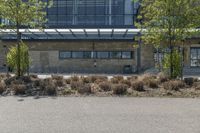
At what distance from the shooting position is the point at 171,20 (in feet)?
56.5

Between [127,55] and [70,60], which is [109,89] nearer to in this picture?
[127,55]

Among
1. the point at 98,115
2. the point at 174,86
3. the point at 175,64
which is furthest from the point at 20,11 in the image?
the point at 98,115

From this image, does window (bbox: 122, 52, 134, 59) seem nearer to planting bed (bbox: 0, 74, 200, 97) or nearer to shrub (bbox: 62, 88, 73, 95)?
planting bed (bbox: 0, 74, 200, 97)

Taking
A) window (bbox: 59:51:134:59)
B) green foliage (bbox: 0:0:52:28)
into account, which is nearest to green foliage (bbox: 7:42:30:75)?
green foliage (bbox: 0:0:52:28)

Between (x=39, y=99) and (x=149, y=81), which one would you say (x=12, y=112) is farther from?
(x=149, y=81)

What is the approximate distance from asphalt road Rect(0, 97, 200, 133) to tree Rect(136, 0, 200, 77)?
6.51m

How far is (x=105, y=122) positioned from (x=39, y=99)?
4620mm

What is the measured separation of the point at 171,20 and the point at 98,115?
33.1 feet

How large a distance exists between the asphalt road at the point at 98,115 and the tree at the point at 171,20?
6.51m

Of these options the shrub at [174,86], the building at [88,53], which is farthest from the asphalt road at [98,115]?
the building at [88,53]

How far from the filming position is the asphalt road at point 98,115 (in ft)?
24.5

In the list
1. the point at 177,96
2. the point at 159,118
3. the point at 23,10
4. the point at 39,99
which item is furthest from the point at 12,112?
the point at 23,10

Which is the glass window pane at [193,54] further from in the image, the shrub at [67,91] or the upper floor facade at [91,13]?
the shrub at [67,91]

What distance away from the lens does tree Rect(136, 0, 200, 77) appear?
17.2m
